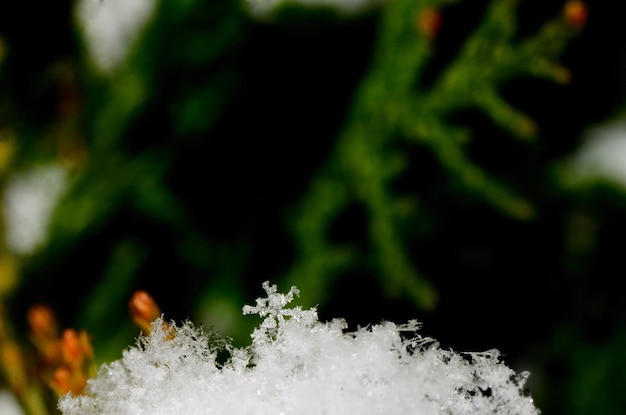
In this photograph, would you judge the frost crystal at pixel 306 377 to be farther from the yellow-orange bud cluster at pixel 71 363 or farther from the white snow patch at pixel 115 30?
the white snow patch at pixel 115 30

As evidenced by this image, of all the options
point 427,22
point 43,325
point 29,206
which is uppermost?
point 427,22

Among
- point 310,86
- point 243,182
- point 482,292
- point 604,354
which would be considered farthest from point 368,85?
point 604,354

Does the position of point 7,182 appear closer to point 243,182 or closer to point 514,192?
point 243,182

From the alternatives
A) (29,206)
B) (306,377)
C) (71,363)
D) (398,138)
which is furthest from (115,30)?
(306,377)

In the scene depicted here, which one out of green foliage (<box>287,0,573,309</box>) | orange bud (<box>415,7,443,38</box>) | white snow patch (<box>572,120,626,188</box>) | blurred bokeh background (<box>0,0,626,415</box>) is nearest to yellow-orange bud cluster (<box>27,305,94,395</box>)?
blurred bokeh background (<box>0,0,626,415</box>)

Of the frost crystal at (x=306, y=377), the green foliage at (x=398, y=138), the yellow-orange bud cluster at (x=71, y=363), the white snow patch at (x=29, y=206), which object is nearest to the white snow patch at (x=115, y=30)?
the white snow patch at (x=29, y=206)

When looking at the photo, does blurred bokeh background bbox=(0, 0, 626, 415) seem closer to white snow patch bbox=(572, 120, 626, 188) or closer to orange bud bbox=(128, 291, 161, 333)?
white snow patch bbox=(572, 120, 626, 188)

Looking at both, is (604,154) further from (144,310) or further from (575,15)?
(144,310)
